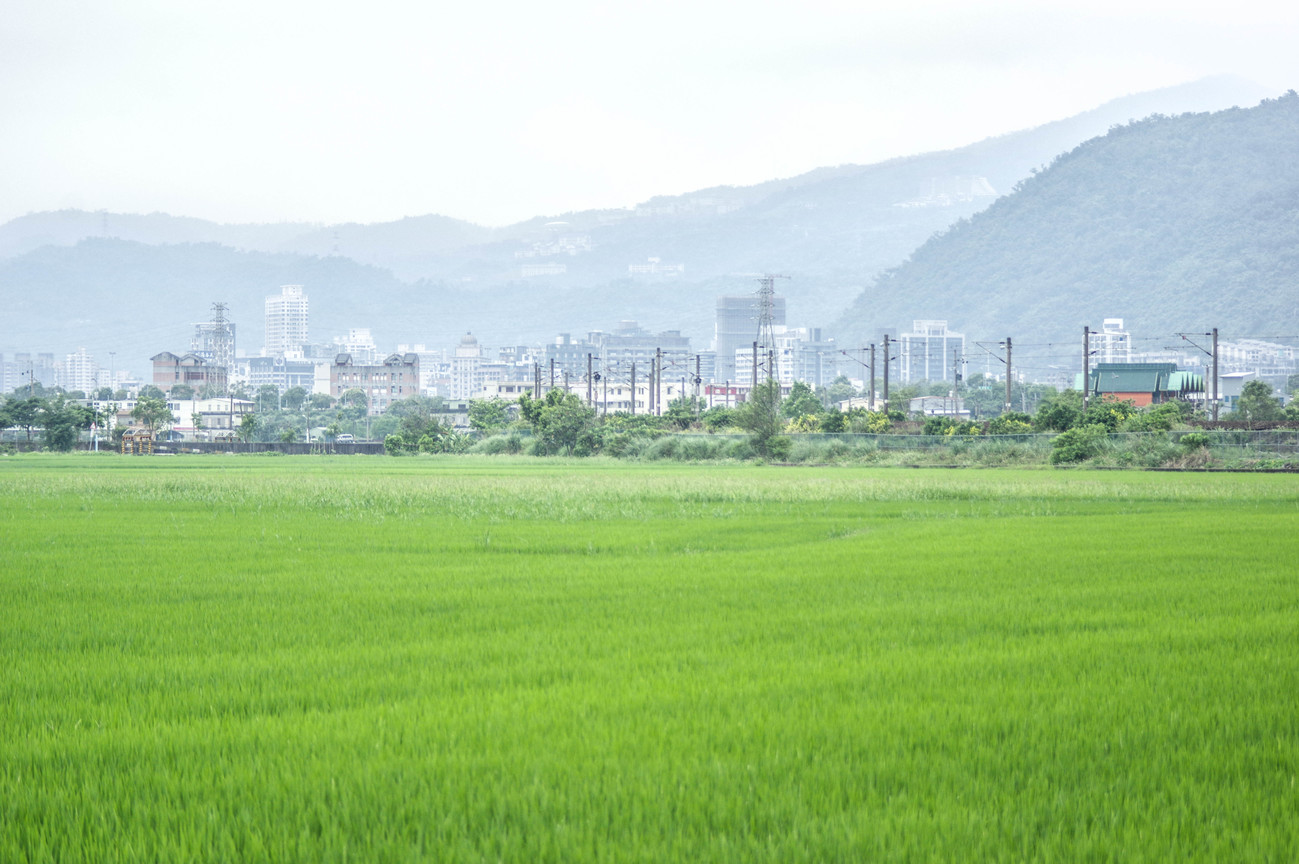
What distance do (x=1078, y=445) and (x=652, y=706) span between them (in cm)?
4735

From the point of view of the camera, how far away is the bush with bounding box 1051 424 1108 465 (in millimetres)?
49406

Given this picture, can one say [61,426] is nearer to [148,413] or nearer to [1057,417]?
[148,413]

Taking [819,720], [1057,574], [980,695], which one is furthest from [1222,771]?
[1057,574]

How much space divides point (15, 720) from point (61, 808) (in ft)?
5.73

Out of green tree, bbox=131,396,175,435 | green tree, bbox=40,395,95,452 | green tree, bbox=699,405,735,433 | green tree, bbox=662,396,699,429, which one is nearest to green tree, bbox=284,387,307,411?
green tree, bbox=131,396,175,435

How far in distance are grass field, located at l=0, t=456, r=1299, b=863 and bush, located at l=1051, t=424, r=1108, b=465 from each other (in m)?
35.8

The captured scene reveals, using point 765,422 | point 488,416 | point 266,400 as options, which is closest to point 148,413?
point 488,416

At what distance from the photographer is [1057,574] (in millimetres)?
13062

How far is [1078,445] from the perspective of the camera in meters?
49.7

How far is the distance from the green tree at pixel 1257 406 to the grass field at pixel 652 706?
67.4 meters

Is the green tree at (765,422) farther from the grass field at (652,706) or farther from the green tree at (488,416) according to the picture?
the grass field at (652,706)

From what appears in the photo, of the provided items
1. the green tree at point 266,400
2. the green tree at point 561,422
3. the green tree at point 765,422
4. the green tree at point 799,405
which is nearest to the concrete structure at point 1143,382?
the green tree at point 799,405

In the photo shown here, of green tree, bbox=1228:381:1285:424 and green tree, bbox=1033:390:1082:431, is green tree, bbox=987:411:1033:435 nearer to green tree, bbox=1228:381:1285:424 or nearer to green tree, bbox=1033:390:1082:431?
green tree, bbox=1033:390:1082:431

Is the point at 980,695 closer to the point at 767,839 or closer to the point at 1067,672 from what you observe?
the point at 1067,672
